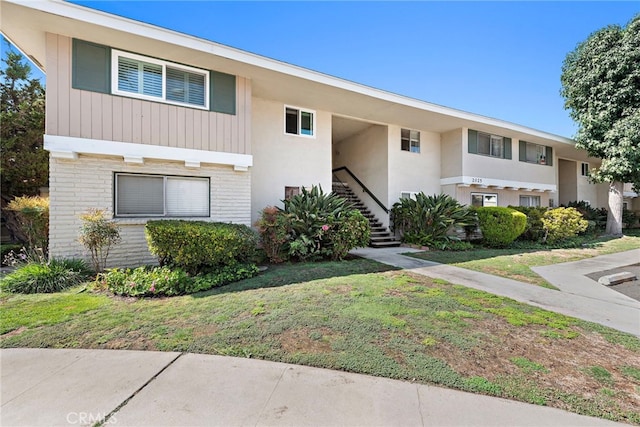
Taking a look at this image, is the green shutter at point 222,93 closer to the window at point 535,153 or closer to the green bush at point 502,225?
the green bush at point 502,225

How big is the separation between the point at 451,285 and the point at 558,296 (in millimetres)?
1849

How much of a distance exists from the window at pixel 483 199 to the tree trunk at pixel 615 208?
620 centimetres

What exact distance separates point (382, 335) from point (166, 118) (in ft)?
23.1

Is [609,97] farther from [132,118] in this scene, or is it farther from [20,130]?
[20,130]

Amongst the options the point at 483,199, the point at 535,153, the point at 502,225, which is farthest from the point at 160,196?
the point at 535,153

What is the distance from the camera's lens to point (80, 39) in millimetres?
6383

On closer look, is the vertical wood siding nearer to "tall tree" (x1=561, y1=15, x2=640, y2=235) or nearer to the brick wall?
the brick wall

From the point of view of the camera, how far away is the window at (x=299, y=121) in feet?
34.2

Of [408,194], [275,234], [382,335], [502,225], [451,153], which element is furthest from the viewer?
[451,153]

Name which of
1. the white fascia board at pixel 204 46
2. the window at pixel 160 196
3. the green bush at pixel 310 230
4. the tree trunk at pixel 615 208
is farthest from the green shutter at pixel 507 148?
the window at pixel 160 196

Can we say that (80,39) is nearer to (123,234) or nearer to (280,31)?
(123,234)

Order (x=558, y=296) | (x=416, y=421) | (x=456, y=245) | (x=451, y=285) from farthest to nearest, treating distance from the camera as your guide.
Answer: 1. (x=456, y=245)
2. (x=451, y=285)
3. (x=558, y=296)
4. (x=416, y=421)

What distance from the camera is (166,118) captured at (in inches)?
282

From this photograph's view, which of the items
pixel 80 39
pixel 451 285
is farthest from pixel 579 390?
pixel 80 39
